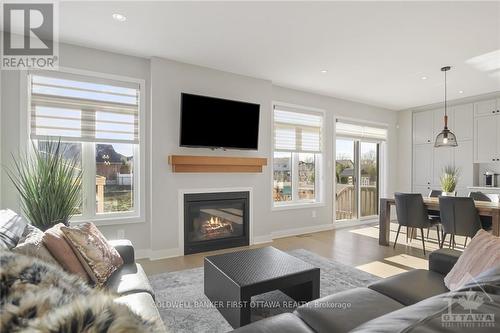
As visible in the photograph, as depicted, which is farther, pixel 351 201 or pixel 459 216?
pixel 351 201

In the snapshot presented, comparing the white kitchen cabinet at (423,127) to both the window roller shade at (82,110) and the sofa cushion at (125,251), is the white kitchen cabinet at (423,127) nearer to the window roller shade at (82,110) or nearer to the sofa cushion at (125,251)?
the window roller shade at (82,110)

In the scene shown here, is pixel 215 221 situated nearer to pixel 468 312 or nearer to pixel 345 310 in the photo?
pixel 345 310

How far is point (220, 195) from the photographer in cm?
415

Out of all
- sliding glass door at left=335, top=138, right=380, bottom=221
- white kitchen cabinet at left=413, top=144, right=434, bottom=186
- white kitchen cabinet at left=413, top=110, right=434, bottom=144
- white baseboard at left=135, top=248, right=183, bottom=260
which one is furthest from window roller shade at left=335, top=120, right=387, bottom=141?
white baseboard at left=135, top=248, right=183, bottom=260

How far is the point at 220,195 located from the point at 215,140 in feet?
2.78

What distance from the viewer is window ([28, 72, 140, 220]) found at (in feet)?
10.5

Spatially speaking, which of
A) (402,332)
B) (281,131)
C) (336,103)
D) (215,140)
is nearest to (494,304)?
(402,332)

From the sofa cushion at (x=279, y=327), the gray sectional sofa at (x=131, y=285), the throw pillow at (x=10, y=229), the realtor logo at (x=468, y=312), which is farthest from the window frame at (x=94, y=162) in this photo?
the realtor logo at (x=468, y=312)

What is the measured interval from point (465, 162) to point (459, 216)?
280cm

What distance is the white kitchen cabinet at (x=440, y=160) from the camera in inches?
230

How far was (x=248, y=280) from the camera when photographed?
1950 mm

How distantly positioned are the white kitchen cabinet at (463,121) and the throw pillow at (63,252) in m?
6.85

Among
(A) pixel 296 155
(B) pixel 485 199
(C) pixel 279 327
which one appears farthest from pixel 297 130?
(C) pixel 279 327

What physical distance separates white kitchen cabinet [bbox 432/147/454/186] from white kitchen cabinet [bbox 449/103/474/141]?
0.33 m
